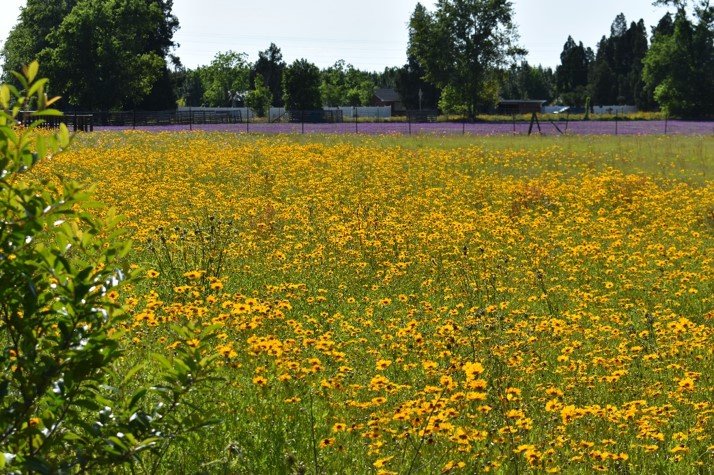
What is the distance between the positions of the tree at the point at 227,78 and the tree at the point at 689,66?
64.7m

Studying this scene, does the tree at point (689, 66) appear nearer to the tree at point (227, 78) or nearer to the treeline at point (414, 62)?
the treeline at point (414, 62)

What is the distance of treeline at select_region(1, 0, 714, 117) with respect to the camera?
211 ft

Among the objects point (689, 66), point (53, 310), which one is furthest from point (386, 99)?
point (53, 310)

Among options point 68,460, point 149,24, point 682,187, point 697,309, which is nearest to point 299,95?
point 149,24

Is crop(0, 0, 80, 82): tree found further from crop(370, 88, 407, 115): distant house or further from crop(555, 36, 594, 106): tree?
crop(555, 36, 594, 106): tree

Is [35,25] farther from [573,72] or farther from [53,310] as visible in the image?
[573,72]

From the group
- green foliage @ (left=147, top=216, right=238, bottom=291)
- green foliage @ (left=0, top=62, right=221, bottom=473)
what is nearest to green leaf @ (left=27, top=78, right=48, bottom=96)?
green foliage @ (left=0, top=62, right=221, bottom=473)

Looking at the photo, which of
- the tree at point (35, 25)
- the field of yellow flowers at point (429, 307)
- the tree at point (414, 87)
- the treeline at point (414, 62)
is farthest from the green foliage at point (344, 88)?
the field of yellow flowers at point (429, 307)

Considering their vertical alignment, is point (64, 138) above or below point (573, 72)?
below

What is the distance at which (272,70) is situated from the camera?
397ft

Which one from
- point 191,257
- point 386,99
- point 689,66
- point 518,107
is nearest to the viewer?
point 191,257

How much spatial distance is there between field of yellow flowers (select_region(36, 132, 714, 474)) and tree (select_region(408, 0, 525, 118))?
6170 centimetres

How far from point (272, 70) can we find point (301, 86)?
46.8 metres

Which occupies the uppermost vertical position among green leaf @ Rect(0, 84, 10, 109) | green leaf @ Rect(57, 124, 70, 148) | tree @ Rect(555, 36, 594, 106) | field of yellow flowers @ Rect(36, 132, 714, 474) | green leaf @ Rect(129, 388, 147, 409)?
tree @ Rect(555, 36, 594, 106)
